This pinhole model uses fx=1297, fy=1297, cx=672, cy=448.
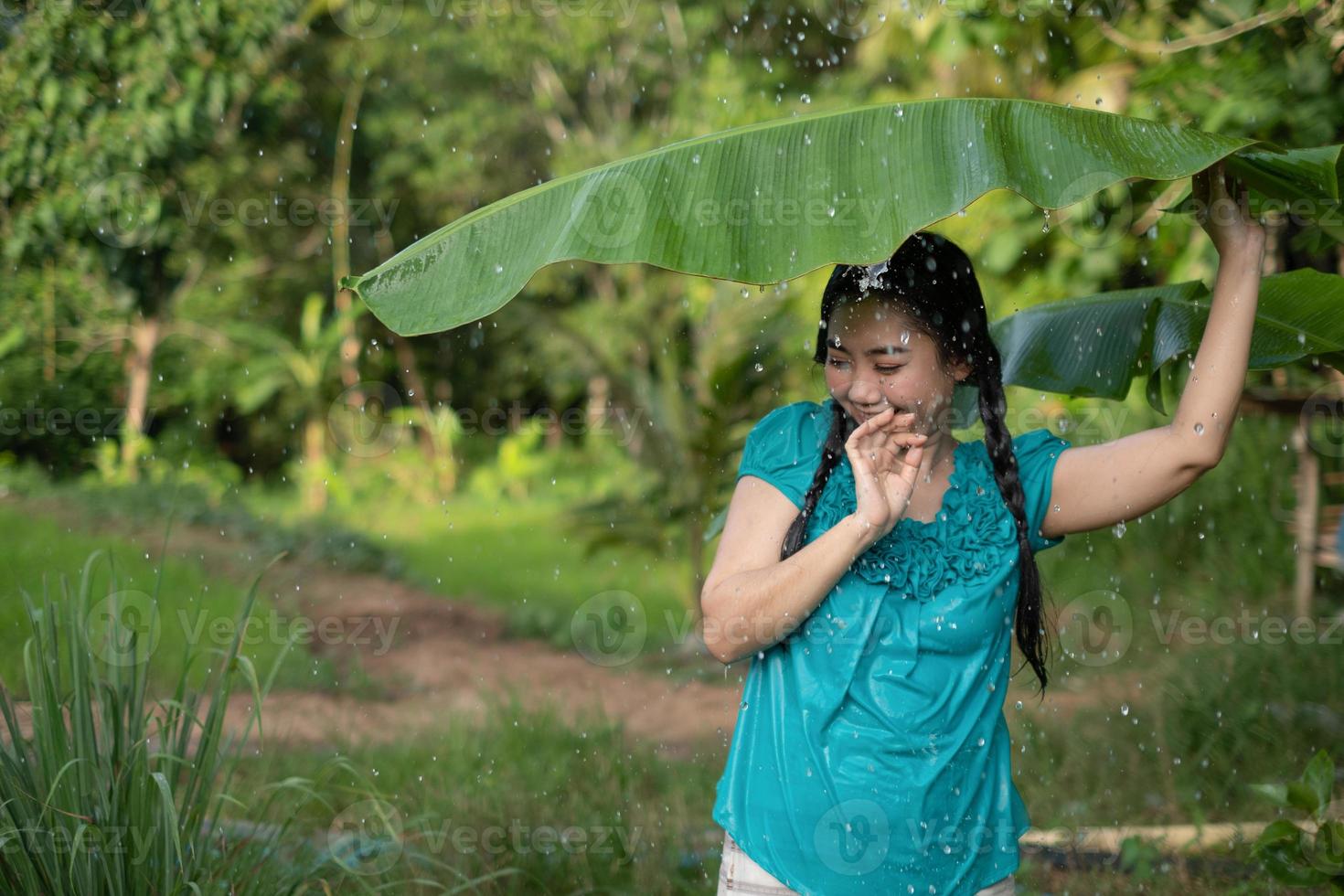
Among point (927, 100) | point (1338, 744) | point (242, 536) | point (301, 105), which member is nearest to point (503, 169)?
point (301, 105)

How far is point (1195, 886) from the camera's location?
3.77 metres

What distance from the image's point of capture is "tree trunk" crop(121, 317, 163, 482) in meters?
9.34

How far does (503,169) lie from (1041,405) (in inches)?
374

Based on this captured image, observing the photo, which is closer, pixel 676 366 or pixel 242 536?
pixel 676 366

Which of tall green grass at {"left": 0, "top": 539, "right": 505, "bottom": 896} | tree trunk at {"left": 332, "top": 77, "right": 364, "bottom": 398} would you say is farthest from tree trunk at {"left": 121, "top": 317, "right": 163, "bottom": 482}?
tall green grass at {"left": 0, "top": 539, "right": 505, "bottom": 896}

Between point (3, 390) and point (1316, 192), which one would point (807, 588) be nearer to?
point (1316, 192)

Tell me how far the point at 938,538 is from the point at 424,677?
547cm

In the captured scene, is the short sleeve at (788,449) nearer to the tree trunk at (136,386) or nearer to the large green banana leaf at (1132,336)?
the large green banana leaf at (1132,336)

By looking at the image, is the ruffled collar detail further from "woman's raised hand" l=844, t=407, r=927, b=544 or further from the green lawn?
the green lawn

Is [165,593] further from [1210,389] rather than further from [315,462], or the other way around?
[315,462]

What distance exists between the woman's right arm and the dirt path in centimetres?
276

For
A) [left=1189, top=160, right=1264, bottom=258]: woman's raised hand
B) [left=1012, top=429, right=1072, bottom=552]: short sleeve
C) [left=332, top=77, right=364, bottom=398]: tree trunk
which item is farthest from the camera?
[left=332, top=77, right=364, bottom=398]: tree trunk

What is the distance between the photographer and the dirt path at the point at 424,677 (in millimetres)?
5703

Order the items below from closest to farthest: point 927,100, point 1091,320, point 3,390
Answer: point 927,100 → point 1091,320 → point 3,390
